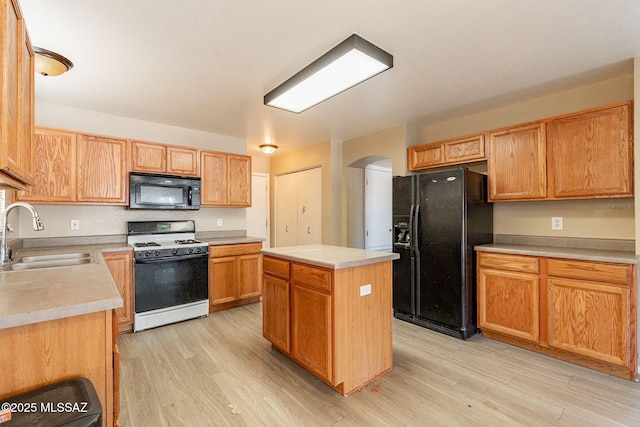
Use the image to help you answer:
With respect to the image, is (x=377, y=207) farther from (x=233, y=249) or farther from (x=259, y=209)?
(x=233, y=249)

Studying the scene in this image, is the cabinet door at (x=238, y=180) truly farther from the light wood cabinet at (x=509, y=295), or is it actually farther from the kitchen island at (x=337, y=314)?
the light wood cabinet at (x=509, y=295)

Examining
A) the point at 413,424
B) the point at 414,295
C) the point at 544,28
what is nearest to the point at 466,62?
the point at 544,28

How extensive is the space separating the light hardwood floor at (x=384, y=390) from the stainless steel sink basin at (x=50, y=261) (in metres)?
0.93

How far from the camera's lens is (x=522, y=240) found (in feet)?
10.5

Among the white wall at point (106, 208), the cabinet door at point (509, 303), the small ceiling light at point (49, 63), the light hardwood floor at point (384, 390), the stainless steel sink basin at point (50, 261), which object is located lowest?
the light hardwood floor at point (384, 390)

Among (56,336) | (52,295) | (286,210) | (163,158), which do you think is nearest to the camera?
(56,336)

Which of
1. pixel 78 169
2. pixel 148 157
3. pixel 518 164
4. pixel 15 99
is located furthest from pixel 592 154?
pixel 78 169

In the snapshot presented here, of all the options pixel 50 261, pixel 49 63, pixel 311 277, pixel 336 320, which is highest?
pixel 49 63

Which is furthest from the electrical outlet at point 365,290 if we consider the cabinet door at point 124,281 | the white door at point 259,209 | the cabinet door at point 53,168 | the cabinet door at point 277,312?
the white door at point 259,209

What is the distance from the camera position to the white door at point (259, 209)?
5.98 m

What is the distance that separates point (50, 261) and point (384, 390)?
9.10 ft

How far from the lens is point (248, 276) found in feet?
13.0

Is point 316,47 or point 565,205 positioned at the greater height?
point 316,47

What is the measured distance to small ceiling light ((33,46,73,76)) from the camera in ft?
6.99
